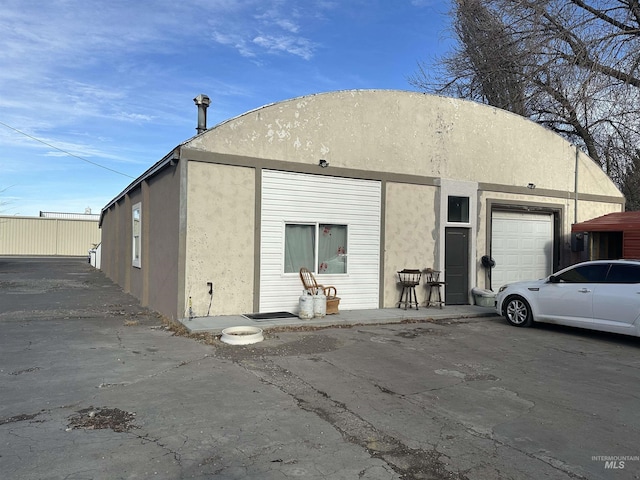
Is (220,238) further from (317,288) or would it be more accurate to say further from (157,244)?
(317,288)

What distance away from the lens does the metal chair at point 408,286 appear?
39.6ft

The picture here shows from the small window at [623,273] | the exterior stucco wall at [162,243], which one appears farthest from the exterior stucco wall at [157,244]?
the small window at [623,273]

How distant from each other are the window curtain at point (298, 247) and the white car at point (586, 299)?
183 inches

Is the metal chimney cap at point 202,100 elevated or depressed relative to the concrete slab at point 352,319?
elevated

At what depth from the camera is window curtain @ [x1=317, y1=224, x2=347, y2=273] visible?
11359 millimetres

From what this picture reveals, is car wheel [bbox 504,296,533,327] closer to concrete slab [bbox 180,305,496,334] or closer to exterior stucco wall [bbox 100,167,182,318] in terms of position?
concrete slab [bbox 180,305,496,334]

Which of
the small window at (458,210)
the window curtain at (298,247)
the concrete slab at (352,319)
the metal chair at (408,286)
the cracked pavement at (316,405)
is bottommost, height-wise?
the cracked pavement at (316,405)

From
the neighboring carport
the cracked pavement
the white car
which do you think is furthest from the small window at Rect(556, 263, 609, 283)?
the neighboring carport

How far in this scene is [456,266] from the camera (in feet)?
43.5

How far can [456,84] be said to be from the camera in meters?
22.2

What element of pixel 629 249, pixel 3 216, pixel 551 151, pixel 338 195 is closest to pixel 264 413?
pixel 338 195

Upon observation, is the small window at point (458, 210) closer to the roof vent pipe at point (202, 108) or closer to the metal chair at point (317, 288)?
the metal chair at point (317, 288)

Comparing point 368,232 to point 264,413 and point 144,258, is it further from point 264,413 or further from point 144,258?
point 264,413

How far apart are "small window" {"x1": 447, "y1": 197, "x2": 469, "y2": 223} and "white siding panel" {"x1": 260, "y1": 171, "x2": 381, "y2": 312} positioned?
247 centimetres
